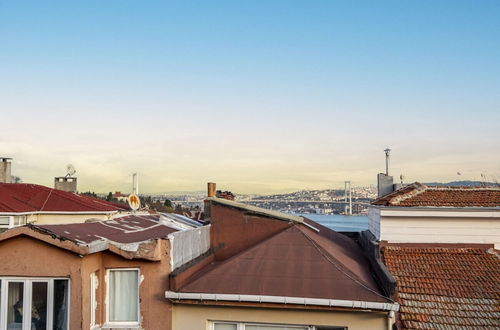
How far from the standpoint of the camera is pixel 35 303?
32.3 feet

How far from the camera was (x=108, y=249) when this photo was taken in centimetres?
1012

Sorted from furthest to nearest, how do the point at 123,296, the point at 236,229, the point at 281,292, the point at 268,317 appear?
the point at 236,229 → the point at 123,296 → the point at 268,317 → the point at 281,292

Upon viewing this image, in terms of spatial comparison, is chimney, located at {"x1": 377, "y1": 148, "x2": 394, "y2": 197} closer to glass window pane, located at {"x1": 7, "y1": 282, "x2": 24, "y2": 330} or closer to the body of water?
glass window pane, located at {"x1": 7, "y1": 282, "x2": 24, "y2": 330}

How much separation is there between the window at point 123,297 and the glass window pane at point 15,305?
174cm

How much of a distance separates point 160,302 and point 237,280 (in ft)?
5.76

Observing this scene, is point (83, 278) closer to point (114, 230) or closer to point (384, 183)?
point (114, 230)

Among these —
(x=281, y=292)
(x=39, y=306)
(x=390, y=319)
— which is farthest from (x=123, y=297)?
(x=390, y=319)

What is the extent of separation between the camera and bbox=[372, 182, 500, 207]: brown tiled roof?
13.9 meters

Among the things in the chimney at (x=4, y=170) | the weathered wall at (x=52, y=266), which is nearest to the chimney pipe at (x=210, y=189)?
the weathered wall at (x=52, y=266)

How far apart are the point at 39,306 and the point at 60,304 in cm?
45

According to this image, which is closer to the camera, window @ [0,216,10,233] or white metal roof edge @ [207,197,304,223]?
white metal roof edge @ [207,197,304,223]

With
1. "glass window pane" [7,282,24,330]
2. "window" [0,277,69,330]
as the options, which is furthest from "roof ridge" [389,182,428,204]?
"glass window pane" [7,282,24,330]

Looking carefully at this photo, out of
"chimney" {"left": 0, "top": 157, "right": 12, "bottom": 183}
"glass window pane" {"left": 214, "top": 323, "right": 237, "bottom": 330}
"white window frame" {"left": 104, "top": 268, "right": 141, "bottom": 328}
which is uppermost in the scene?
"chimney" {"left": 0, "top": 157, "right": 12, "bottom": 183}

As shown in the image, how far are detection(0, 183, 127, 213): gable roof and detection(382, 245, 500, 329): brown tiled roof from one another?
14158mm
